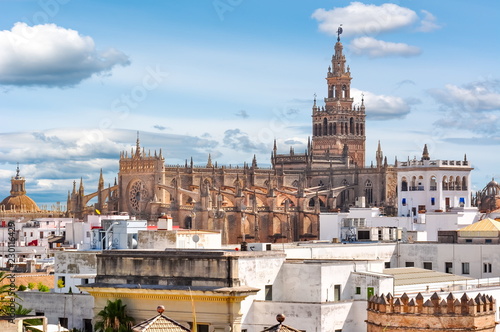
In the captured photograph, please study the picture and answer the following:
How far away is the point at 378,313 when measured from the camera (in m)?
30.9

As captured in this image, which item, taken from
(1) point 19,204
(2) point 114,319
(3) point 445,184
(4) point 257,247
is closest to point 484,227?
(4) point 257,247

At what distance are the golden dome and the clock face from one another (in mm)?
18012

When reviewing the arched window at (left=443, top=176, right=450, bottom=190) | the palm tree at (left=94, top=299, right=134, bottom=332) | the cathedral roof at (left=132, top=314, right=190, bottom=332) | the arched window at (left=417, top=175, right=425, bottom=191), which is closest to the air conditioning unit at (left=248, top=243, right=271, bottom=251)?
the palm tree at (left=94, top=299, right=134, bottom=332)

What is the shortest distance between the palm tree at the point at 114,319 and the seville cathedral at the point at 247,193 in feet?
213

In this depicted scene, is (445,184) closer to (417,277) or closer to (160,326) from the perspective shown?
(417,277)

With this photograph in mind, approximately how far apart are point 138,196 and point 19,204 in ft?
74.1

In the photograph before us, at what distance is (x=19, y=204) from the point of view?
124 metres

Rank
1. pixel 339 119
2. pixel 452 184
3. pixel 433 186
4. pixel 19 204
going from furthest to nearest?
pixel 339 119
pixel 19 204
pixel 452 184
pixel 433 186

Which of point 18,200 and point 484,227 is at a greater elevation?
point 18,200

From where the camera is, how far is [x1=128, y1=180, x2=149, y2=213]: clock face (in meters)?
106

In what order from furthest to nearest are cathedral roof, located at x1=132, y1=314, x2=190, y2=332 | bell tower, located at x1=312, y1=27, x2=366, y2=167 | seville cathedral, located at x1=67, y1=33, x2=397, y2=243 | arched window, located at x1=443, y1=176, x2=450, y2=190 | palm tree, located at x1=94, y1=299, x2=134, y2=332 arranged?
bell tower, located at x1=312, y1=27, x2=366, y2=167 < seville cathedral, located at x1=67, y1=33, x2=397, y2=243 < arched window, located at x1=443, y1=176, x2=450, y2=190 < palm tree, located at x1=94, y1=299, x2=134, y2=332 < cathedral roof, located at x1=132, y1=314, x2=190, y2=332

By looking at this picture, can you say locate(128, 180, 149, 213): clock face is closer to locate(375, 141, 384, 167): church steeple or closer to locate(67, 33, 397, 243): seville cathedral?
locate(67, 33, 397, 243): seville cathedral

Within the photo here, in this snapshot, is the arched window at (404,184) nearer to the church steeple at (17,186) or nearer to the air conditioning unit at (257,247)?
the air conditioning unit at (257,247)

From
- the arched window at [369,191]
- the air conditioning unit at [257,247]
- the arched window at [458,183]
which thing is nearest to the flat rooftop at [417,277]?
the air conditioning unit at [257,247]
